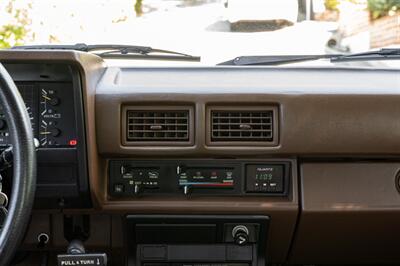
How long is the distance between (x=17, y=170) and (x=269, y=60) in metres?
1.51

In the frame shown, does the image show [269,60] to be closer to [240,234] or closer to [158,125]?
[158,125]

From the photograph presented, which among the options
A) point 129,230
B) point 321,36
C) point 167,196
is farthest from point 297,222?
point 321,36

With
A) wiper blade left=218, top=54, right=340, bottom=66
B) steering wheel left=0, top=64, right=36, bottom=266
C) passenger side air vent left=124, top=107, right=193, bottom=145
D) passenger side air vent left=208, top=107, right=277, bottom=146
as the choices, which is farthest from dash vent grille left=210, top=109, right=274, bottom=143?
steering wheel left=0, top=64, right=36, bottom=266

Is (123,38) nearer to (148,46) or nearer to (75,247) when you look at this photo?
(148,46)

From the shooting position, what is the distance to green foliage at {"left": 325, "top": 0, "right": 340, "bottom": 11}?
13.3 ft

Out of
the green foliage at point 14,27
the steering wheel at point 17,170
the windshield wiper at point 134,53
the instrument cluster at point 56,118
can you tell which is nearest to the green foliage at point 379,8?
the windshield wiper at point 134,53

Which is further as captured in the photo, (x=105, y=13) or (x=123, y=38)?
(x=105, y=13)

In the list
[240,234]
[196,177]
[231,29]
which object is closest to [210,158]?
[196,177]

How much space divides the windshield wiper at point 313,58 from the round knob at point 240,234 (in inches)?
31.4

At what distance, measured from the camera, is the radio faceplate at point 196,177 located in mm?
2650

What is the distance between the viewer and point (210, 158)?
2.64 m

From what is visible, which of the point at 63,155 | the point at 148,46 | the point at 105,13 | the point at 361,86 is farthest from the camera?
the point at 105,13

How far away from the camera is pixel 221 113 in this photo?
2.59 metres

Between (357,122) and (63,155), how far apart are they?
127 centimetres
